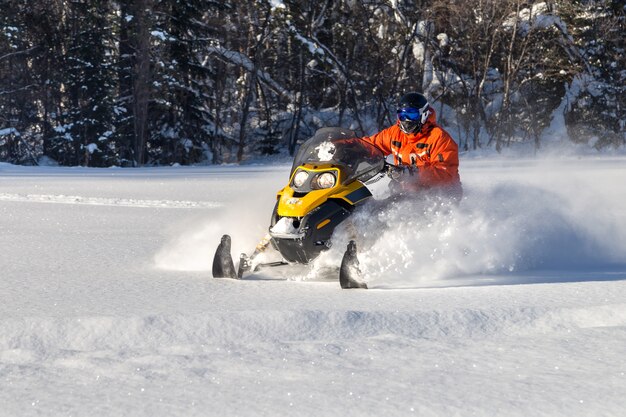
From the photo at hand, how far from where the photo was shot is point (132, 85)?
36.0 metres

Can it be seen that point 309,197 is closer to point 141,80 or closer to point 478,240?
point 478,240

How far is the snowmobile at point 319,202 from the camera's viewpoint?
21.3ft

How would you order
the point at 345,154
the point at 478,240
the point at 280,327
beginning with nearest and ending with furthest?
the point at 280,327 < the point at 345,154 < the point at 478,240

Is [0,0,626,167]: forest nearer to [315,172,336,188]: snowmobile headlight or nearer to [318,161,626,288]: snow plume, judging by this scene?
[318,161,626,288]: snow plume

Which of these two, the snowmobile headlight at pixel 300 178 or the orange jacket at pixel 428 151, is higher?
the orange jacket at pixel 428 151

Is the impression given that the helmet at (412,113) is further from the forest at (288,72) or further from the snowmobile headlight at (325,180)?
the forest at (288,72)

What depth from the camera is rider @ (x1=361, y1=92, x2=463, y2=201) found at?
7.32 m

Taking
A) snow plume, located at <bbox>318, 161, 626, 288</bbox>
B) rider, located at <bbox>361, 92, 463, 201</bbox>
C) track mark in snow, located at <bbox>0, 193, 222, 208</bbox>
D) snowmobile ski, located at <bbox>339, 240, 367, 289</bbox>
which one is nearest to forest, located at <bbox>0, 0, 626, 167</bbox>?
track mark in snow, located at <bbox>0, 193, 222, 208</bbox>

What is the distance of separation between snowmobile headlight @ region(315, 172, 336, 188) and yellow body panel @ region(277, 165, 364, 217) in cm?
4

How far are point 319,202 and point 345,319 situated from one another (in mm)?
1752

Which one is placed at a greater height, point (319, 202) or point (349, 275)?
point (319, 202)

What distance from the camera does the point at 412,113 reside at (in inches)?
296

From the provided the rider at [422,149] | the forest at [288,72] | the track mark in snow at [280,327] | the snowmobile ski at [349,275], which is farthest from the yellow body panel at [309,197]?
the forest at [288,72]

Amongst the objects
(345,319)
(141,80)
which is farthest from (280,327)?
(141,80)
